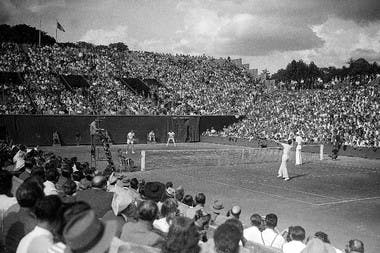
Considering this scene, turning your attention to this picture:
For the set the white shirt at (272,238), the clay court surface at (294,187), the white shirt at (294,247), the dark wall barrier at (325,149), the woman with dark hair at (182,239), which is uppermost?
the woman with dark hair at (182,239)

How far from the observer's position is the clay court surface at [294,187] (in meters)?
13.0

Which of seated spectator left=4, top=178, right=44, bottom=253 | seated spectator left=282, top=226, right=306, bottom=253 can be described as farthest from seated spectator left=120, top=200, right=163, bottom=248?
seated spectator left=282, top=226, right=306, bottom=253

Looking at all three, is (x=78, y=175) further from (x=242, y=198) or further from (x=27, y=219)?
(x=242, y=198)

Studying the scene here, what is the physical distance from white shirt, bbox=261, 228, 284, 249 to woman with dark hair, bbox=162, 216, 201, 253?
3.69 meters

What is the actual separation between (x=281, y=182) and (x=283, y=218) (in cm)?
776

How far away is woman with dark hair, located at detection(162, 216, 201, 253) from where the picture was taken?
380 cm

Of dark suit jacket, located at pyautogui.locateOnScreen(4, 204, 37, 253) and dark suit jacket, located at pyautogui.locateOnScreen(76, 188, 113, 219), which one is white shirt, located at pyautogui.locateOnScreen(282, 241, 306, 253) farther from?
dark suit jacket, located at pyautogui.locateOnScreen(4, 204, 37, 253)

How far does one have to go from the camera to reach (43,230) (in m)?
4.12

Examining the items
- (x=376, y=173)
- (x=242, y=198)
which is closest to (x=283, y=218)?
(x=242, y=198)

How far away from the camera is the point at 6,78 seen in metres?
43.8

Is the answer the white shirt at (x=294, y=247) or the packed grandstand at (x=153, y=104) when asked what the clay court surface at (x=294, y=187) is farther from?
the white shirt at (x=294, y=247)

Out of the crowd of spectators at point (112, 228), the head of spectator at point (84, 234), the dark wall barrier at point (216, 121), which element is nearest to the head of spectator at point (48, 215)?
the crowd of spectators at point (112, 228)

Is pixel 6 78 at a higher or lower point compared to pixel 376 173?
higher

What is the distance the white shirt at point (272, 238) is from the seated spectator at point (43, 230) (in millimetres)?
4271
